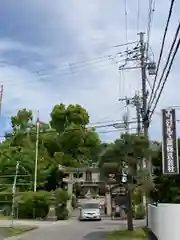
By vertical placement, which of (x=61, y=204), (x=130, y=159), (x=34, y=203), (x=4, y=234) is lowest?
(x=4, y=234)

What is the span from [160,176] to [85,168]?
2968 centimetres

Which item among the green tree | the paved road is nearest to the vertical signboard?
the green tree

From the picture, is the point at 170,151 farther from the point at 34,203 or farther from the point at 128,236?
the point at 34,203

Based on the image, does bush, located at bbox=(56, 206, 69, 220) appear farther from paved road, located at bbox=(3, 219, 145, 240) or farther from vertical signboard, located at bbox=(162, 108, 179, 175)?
vertical signboard, located at bbox=(162, 108, 179, 175)

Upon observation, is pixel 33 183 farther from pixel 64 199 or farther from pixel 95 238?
pixel 95 238

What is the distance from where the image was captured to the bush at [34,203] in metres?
40.8

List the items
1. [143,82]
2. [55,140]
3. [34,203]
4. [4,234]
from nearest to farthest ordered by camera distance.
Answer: [4,234]
[143,82]
[34,203]
[55,140]

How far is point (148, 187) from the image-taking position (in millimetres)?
24297

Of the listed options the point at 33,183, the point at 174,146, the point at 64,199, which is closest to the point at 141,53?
the point at 174,146

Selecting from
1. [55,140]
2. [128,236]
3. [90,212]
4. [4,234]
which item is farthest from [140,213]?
[55,140]

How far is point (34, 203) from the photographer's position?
41.0m

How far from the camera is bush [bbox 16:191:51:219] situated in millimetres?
40781

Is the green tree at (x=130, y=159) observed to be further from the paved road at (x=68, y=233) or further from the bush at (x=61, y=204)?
the bush at (x=61, y=204)

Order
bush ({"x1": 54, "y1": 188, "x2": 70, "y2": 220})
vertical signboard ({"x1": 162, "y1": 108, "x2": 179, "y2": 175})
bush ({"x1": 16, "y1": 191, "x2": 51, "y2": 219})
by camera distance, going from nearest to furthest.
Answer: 1. vertical signboard ({"x1": 162, "y1": 108, "x2": 179, "y2": 175})
2. bush ({"x1": 16, "y1": 191, "x2": 51, "y2": 219})
3. bush ({"x1": 54, "y1": 188, "x2": 70, "y2": 220})
